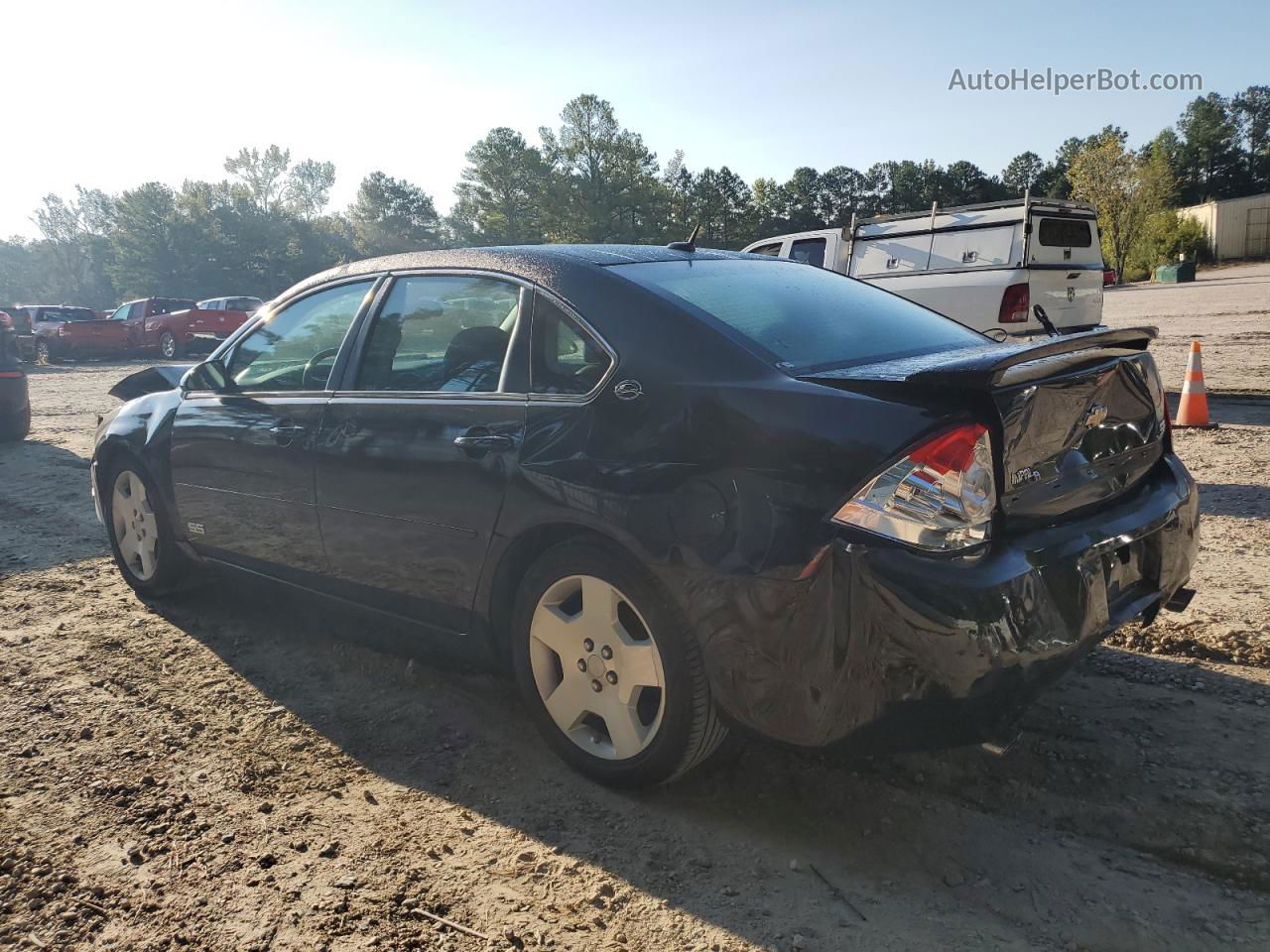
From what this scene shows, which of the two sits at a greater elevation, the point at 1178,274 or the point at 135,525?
the point at 1178,274

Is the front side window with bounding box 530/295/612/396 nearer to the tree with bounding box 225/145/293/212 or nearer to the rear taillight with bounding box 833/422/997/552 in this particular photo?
the rear taillight with bounding box 833/422/997/552

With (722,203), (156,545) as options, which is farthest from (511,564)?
(722,203)

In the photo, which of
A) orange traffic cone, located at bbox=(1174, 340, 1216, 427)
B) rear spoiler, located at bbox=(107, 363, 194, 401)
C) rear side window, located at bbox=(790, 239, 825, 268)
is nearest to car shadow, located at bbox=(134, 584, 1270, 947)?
rear spoiler, located at bbox=(107, 363, 194, 401)

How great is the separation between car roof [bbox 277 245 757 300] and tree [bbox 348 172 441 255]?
96.4m

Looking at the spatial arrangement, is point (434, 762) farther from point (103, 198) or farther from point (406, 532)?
point (103, 198)

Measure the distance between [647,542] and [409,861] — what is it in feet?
3.50

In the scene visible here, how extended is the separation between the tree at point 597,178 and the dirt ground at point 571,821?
7729 centimetres

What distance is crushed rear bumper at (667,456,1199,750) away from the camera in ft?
7.17

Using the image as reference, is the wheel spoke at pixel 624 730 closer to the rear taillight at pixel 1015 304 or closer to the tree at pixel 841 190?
the rear taillight at pixel 1015 304

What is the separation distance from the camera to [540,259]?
3.20 m

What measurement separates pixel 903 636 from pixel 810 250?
10.9 m

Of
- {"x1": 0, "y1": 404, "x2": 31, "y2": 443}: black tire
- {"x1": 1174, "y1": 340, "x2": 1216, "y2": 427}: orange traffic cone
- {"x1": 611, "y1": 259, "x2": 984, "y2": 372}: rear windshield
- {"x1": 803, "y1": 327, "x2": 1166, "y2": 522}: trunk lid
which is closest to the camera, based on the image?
{"x1": 803, "y1": 327, "x2": 1166, "y2": 522}: trunk lid

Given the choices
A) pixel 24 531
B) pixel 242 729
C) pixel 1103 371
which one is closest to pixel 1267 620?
pixel 1103 371

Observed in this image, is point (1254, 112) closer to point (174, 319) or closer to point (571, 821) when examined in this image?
point (174, 319)
